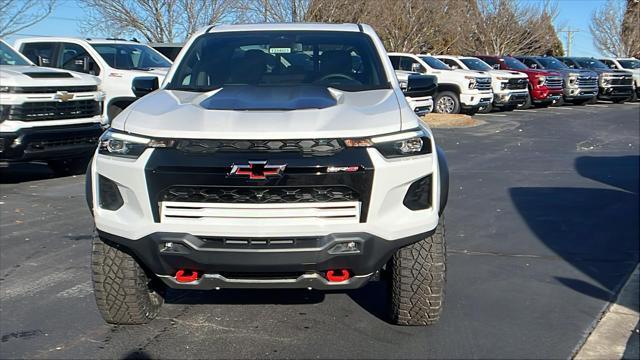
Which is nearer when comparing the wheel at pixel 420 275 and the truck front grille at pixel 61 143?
the wheel at pixel 420 275

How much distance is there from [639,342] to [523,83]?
20.1 m

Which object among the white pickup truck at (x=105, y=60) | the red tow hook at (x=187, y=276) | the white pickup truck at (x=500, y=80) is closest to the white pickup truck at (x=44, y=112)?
the white pickup truck at (x=105, y=60)

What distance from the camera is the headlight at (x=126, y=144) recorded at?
12.2 feet

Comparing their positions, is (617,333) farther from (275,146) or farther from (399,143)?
(275,146)

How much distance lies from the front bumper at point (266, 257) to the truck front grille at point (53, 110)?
627cm

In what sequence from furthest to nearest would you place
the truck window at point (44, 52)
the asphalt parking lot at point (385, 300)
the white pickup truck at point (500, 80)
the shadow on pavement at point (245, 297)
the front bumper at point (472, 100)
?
the white pickup truck at point (500, 80) → the front bumper at point (472, 100) → the truck window at point (44, 52) → the shadow on pavement at point (245, 297) → the asphalt parking lot at point (385, 300)

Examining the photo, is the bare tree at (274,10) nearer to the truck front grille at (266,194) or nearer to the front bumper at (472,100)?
the front bumper at (472,100)

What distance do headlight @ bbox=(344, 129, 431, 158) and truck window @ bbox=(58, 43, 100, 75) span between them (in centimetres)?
991

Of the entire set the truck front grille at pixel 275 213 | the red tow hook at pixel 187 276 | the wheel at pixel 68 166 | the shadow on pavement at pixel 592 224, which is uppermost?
the truck front grille at pixel 275 213

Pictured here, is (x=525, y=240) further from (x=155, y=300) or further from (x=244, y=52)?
(x=155, y=300)

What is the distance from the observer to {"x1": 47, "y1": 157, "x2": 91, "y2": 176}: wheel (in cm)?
1114

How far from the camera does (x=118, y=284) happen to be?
4102 millimetres

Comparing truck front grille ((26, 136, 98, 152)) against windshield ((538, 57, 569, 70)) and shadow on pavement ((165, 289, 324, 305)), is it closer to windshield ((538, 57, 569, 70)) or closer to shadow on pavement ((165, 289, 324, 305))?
shadow on pavement ((165, 289, 324, 305))

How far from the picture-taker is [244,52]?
17.0 feet
